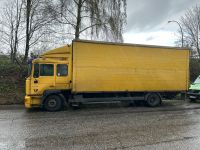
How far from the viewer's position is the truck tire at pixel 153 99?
18.1m

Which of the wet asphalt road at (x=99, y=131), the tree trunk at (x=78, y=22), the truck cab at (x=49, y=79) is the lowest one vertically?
the wet asphalt road at (x=99, y=131)

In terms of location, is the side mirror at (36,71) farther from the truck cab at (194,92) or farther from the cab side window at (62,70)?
the truck cab at (194,92)

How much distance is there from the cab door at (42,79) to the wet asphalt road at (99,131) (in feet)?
4.39

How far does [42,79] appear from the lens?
52.4 feet

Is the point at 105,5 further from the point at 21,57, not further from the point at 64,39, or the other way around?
the point at 21,57

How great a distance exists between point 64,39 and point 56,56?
24.8ft

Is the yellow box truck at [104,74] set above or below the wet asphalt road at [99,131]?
above

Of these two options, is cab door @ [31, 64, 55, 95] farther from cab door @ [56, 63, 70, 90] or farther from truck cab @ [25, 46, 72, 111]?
cab door @ [56, 63, 70, 90]

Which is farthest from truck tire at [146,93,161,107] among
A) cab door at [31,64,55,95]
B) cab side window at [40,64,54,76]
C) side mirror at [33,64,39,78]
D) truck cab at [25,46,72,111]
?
side mirror at [33,64,39,78]

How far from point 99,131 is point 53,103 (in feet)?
19.3

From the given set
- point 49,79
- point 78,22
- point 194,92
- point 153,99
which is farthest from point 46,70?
point 194,92

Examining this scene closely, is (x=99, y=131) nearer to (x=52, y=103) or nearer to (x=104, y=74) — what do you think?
(x=52, y=103)

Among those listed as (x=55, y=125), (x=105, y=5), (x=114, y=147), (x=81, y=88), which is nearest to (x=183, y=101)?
(x=81, y=88)

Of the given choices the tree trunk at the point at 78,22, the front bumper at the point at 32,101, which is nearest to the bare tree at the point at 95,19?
the tree trunk at the point at 78,22
